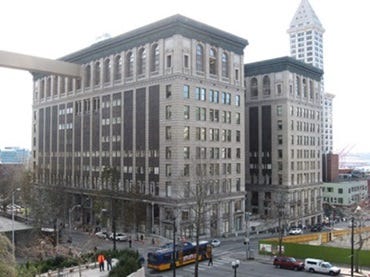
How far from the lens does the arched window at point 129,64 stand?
259 ft

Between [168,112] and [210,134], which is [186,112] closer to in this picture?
[168,112]

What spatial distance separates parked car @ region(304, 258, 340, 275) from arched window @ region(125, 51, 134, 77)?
4603 cm

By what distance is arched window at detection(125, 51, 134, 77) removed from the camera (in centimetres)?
7881

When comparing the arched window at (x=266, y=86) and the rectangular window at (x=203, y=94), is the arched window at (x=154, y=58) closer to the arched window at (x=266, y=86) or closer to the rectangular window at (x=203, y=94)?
the rectangular window at (x=203, y=94)

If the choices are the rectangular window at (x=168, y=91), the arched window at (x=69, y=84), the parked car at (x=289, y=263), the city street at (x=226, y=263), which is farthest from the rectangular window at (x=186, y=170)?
the arched window at (x=69, y=84)

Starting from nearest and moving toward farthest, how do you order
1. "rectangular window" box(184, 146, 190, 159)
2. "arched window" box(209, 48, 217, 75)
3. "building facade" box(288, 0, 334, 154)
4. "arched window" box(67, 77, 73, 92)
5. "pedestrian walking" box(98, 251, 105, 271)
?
"pedestrian walking" box(98, 251, 105, 271), "rectangular window" box(184, 146, 190, 159), "arched window" box(209, 48, 217, 75), "arched window" box(67, 77, 73, 92), "building facade" box(288, 0, 334, 154)

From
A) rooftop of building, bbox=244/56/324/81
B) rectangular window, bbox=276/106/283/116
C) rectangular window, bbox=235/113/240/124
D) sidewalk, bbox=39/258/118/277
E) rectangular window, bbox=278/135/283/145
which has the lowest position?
sidewalk, bbox=39/258/118/277

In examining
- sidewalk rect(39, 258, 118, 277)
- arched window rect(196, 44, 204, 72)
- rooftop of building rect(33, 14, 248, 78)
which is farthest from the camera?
arched window rect(196, 44, 204, 72)

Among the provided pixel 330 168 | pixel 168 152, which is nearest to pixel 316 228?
pixel 168 152

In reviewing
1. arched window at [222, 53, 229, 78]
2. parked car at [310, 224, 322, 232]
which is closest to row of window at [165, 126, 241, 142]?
arched window at [222, 53, 229, 78]

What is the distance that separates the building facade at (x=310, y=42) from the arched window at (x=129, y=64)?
127m

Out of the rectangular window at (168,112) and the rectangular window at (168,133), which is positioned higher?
the rectangular window at (168,112)

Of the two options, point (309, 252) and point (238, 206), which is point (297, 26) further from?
point (309, 252)

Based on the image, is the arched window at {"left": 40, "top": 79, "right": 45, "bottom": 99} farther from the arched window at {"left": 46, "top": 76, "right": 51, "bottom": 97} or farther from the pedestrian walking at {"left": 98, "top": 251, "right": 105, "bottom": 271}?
the pedestrian walking at {"left": 98, "top": 251, "right": 105, "bottom": 271}
